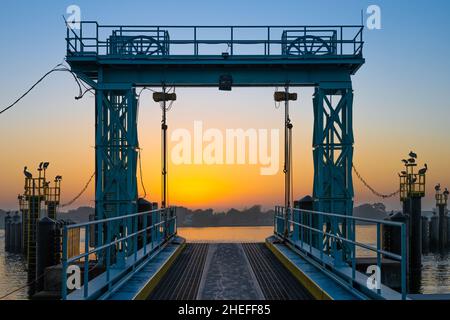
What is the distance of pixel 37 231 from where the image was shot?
22609 millimetres

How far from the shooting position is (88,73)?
17938 millimetres

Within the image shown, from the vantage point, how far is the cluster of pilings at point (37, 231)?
22.2 metres

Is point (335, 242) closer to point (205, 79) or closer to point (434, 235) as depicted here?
point (205, 79)

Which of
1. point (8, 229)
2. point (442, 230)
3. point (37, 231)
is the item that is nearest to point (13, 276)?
point (8, 229)

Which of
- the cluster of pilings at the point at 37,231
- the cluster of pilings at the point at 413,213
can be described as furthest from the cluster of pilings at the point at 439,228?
the cluster of pilings at the point at 37,231

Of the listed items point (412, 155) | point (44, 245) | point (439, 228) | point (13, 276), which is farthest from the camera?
point (439, 228)

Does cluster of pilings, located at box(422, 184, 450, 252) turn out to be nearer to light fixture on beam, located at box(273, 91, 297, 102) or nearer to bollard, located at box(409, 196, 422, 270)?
bollard, located at box(409, 196, 422, 270)

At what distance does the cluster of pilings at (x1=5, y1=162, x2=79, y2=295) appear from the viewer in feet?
72.9

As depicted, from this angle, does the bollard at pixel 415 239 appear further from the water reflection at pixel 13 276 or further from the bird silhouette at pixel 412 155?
the water reflection at pixel 13 276

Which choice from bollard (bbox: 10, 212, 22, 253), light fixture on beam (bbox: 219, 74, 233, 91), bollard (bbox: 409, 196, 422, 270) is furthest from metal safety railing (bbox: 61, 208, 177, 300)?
bollard (bbox: 10, 212, 22, 253)
